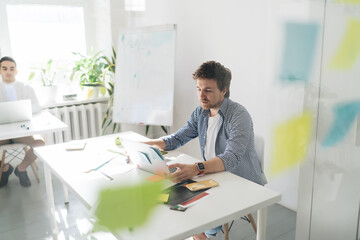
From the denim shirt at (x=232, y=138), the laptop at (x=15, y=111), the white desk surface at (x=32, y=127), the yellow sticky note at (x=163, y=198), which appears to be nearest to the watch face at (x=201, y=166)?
the denim shirt at (x=232, y=138)

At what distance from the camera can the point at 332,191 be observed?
103cm

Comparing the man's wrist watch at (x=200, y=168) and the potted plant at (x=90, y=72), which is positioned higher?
the potted plant at (x=90, y=72)

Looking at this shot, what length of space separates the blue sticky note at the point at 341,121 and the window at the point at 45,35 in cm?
324

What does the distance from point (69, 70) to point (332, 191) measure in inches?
129

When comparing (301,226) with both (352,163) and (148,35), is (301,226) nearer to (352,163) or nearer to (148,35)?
(352,163)

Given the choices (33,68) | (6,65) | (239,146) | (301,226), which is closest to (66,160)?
(239,146)

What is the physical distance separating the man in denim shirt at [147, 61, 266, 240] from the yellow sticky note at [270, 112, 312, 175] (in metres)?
0.48

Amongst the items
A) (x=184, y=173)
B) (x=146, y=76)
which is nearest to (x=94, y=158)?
(x=184, y=173)

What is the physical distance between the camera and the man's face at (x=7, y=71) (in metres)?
2.92

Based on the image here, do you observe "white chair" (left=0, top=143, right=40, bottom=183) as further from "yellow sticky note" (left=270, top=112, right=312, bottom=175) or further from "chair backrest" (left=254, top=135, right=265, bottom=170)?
"yellow sticky note" (left=270, top=112, right=312, bottom=175)

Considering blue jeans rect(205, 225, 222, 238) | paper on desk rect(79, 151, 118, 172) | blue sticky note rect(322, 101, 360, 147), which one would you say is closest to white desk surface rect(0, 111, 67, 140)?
paper on desk rect(79, 151, 118, 172)

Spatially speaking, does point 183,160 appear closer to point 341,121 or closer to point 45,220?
point 341,121

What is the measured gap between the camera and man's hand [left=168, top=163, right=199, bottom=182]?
135 centimetres

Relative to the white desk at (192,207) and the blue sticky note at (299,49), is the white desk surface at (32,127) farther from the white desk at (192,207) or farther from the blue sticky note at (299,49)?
the blue sticky note at (299,49)
